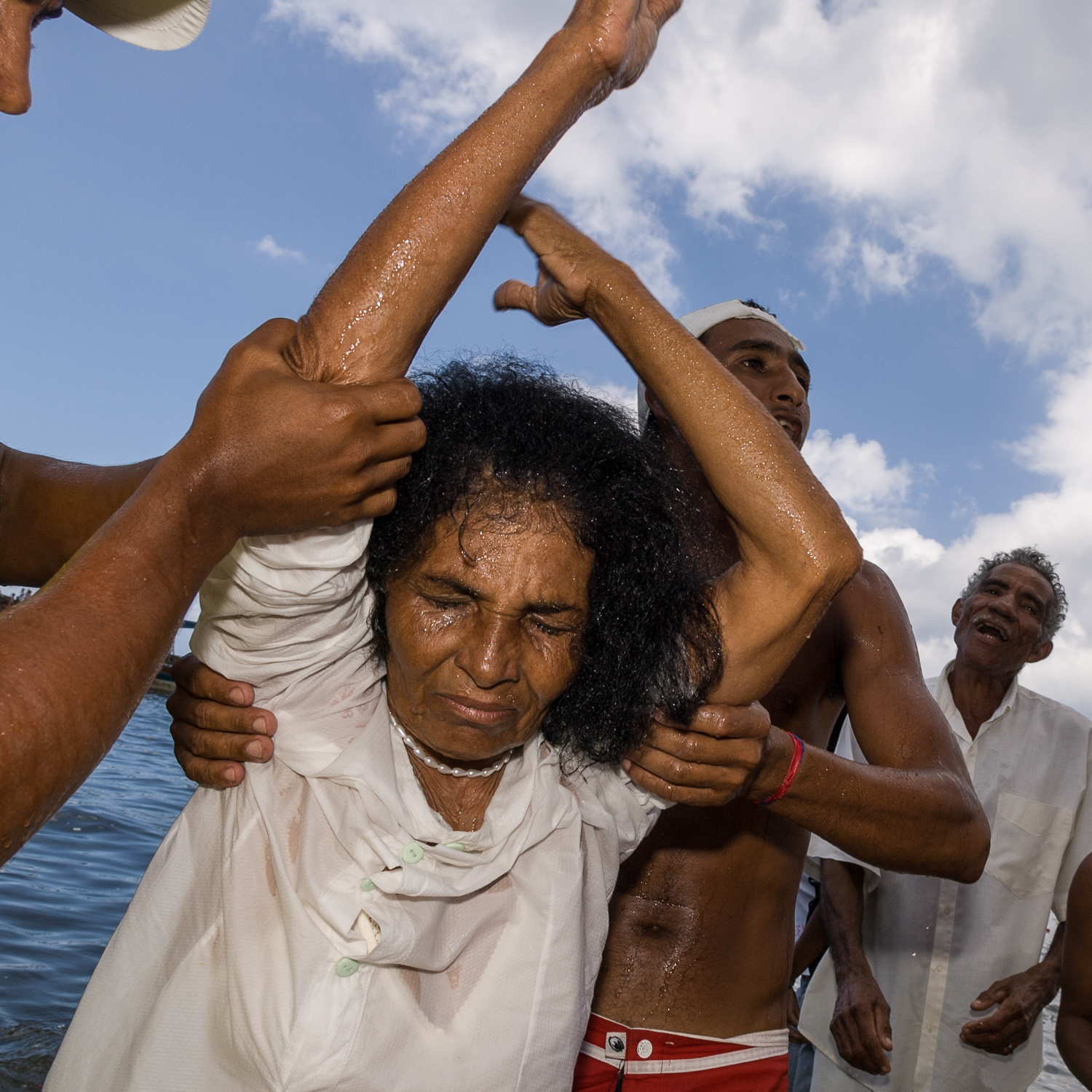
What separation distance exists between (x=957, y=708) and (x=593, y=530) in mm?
4522

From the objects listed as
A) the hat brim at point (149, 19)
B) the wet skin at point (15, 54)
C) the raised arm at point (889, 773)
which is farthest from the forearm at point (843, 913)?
the wet skin at point (15, 54)

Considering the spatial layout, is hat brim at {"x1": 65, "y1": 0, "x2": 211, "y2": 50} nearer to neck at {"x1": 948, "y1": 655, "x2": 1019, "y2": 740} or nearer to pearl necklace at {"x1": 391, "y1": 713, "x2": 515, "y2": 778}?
pearl necklace at {"x1": 391, "y1": 713, "x2": 515, "y2": 778}

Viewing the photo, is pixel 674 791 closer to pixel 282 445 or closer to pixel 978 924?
pixel 282 445

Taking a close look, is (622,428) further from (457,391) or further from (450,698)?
(450,698)

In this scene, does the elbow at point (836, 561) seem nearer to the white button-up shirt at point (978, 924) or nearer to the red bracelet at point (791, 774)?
the red bracelet at point (791, 774)

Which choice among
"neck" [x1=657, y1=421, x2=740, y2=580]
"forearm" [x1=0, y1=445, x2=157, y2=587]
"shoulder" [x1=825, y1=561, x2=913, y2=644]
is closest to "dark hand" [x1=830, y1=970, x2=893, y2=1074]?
"shoulder" [x1=825, y1=561, x2=913, y2=644]

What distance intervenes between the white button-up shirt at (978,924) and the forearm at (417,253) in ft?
14.1

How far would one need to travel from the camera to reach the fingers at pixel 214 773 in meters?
2.01

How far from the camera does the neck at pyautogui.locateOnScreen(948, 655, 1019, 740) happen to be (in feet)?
19.4

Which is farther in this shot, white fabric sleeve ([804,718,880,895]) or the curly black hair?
white fabric sleeve ([804,718,880,895])

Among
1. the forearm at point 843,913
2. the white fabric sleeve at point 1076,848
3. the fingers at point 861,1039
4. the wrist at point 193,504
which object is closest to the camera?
the wrist at point 193,504

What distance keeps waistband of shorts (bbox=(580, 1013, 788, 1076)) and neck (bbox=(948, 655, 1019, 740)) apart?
11.3ft

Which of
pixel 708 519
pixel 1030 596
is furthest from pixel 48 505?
pixel 1030 596

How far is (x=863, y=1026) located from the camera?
15.9 feet
